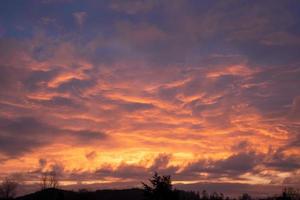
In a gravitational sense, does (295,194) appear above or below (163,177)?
→ below

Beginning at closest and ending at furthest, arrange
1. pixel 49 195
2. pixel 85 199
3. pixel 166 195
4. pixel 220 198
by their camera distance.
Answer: pixel 166 195 < pixel 85 199 < pixel 49 195 < pixel 220 198

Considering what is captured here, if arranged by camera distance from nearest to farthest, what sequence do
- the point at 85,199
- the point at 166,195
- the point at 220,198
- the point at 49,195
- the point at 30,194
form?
the point at 166,195 < the point at 85,199 < the point at 49,195 < the point at 220,198 < the point at 30,194

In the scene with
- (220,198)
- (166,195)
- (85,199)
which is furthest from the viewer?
(220,198)

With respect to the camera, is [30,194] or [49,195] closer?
[49,195]

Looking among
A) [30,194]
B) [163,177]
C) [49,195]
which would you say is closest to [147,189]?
[163,177]

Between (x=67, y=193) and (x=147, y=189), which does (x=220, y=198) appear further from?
(x=147, y=189)

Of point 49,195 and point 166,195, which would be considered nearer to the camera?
point 166,195

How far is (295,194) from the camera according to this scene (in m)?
148

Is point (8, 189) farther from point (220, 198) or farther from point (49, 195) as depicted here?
point (220, 198)

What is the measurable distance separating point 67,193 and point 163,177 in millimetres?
141947

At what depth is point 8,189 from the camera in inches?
7190

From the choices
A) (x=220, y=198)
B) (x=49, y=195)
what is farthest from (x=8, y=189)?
(x=220, y=198)

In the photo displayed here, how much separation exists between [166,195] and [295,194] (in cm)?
11321

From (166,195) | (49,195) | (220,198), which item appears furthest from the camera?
(220,198)
